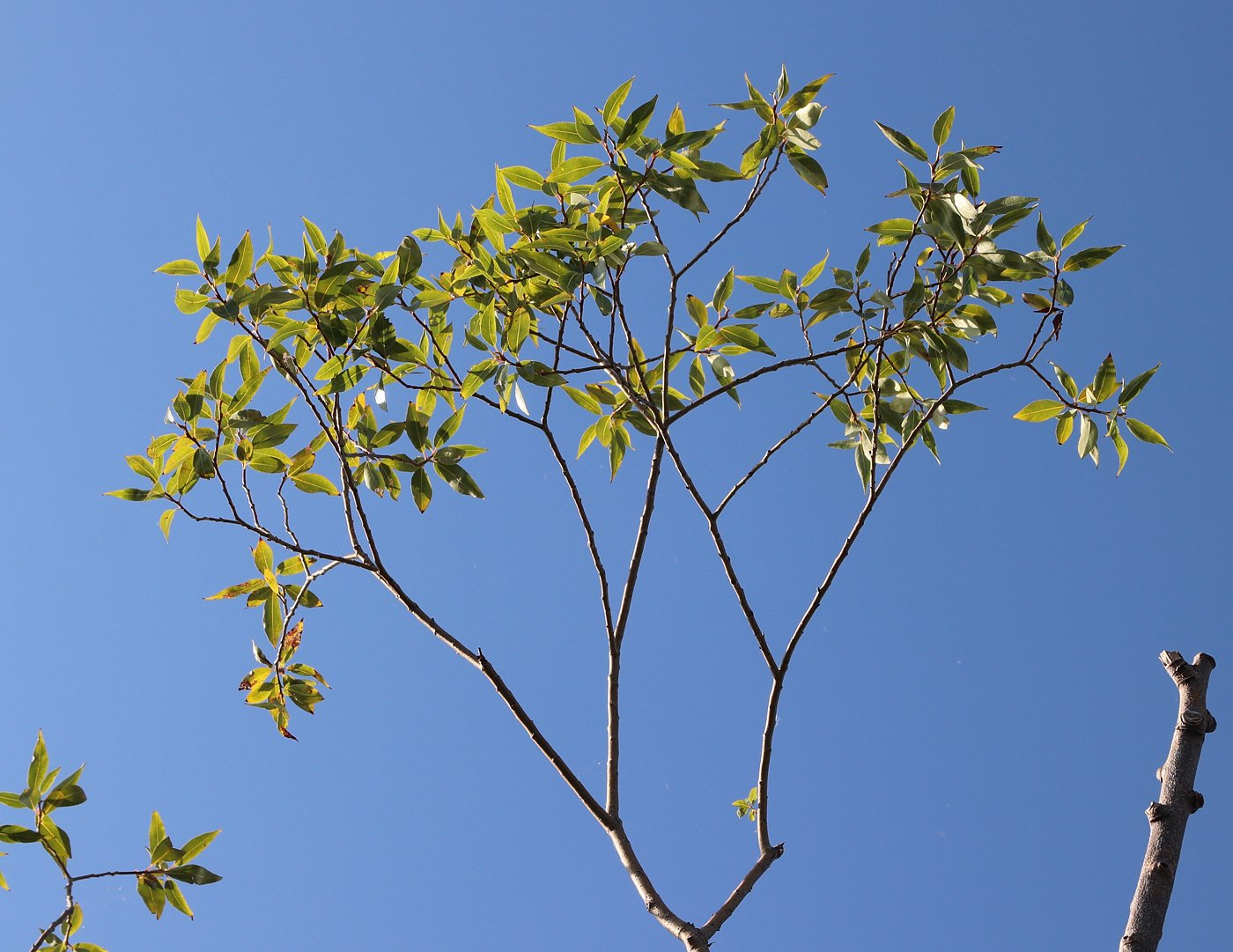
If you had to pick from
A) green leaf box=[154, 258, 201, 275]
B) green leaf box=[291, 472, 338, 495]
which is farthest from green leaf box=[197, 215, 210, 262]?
green leaf box=[291, 472, 338, 495]

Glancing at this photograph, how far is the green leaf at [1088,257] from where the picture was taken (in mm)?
1928

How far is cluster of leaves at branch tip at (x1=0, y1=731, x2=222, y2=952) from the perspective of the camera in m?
1.90

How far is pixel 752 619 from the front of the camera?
1929 millimetres

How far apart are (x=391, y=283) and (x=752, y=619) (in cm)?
85

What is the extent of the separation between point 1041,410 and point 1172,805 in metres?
0.83

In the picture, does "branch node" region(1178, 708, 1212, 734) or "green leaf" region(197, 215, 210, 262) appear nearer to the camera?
"branch node" region(1178, 708, 1212, 734)

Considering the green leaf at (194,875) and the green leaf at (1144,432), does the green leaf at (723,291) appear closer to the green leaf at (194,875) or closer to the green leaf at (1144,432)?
the green leaf at (1144,432)

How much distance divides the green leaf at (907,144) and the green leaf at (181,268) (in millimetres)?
1184

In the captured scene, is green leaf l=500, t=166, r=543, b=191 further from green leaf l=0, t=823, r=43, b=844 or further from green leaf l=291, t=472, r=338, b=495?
green leaf l=0, t=823, r=43, b=844

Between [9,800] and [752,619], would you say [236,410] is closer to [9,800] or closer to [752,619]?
[9,800]

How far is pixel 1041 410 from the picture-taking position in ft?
6.88

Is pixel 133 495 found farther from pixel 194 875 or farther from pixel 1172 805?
pixel 1172 805

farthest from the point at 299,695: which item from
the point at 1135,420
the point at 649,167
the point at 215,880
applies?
the point at 1135,420

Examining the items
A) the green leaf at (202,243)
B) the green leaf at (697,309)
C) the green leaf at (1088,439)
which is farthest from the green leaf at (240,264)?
the green leaf at (1088,439)
